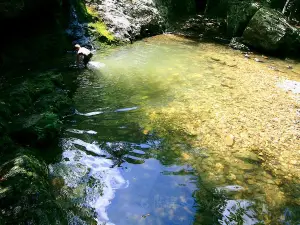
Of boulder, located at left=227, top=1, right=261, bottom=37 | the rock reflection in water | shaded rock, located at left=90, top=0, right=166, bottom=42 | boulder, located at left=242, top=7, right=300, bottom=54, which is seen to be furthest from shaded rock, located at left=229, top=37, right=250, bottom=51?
the rock reflection in water

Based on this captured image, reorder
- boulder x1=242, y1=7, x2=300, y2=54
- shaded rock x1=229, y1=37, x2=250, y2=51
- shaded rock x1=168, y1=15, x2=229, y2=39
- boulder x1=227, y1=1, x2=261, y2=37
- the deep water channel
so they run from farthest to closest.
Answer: shaded rock x1=168, y1=15, x2=229, y2=39 < boulder x1=227, y1=1, x2=261, y2=37 < shaded rock x1=229, y1=37, x2=250, y2=51 < boulder x1=242, y1=7, x2=300, y2=54 < the deep water channel

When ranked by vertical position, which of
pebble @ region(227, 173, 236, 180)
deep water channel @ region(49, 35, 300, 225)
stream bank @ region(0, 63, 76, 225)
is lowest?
deep water channel @ region(49, 35, 300, 225)

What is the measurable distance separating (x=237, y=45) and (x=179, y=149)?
10623mm

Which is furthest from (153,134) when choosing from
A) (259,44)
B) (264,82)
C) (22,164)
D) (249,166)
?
(259,44)

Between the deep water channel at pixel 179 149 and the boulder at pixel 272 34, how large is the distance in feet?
14.1

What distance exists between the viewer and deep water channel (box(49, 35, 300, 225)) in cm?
440

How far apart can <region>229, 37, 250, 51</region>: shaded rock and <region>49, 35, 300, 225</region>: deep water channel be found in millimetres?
4760

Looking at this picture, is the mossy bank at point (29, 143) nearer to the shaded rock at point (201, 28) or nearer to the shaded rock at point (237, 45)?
the shaded rock at point (237, 45)

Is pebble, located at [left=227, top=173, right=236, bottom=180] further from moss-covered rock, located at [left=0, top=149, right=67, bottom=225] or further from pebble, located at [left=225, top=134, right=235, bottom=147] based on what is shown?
moss-covered rock, located at [left=0, top=149, right=67, bottom=225]

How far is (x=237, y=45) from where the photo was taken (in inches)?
583

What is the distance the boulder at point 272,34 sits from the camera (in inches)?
540

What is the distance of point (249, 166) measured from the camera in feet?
18.0

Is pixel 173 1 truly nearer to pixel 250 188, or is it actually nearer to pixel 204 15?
pixel 204 15

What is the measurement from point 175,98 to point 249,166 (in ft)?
10.5
